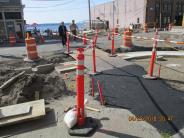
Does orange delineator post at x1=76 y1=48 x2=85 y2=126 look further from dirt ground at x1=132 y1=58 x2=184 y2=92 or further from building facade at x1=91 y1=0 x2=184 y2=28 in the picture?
building facade at x1=91 y1=0 x2=184 y2=28

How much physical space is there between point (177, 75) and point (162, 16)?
40.6m

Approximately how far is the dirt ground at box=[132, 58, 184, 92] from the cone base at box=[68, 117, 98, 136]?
3.51 metres

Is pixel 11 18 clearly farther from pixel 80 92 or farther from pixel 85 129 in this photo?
pixel 85 129

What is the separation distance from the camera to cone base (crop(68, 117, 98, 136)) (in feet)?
13.2

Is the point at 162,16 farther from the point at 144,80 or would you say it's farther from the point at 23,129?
the point at 23,129

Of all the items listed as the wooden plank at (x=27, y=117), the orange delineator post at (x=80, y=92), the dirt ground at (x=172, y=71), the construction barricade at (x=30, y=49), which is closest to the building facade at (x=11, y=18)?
the construction barricade at (x=30, y=49)

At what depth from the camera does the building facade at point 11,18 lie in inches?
1128

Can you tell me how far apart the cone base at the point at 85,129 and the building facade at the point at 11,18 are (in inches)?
1063

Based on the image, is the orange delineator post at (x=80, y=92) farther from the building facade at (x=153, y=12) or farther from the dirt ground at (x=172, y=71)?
the building facade at (x=153, y=12)

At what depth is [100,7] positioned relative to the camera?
2913 inches

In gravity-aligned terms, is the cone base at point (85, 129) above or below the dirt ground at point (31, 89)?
below

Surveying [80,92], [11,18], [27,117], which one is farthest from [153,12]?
[27,117]

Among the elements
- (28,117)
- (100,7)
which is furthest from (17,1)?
(100,7)

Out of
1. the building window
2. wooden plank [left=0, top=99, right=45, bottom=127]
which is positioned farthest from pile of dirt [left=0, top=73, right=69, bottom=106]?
the building window
